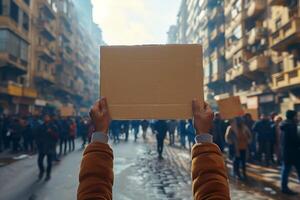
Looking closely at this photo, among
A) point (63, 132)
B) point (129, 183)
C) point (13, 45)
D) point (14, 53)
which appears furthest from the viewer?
point (14, 53)

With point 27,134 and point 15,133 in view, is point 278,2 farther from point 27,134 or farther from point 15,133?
point 15,133

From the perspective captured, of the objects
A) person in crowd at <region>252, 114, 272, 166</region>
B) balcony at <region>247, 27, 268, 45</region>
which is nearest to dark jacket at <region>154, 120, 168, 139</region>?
person in crowd at <region>252, 114, 272, 166</region>

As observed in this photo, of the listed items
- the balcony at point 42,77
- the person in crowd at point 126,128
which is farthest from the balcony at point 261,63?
the balcony at point 42,77

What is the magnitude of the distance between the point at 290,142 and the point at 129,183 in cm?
399

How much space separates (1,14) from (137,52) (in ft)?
101

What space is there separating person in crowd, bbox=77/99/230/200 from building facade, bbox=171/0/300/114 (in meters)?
17.3

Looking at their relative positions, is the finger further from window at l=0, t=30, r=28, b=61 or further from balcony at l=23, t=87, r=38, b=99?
balcony at l=23, t=87, r=38, b=99

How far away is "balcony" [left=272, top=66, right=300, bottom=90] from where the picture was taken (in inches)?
867

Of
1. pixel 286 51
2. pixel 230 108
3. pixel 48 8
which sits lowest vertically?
pixel 230 108

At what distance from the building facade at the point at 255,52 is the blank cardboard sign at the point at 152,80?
56.2 feet

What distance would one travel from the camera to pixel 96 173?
185cm

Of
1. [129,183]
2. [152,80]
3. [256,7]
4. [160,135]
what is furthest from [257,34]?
[152,80]

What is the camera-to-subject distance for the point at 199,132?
1928mm

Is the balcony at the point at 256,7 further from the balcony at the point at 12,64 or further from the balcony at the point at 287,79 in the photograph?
the balcony at the point at 12,64
